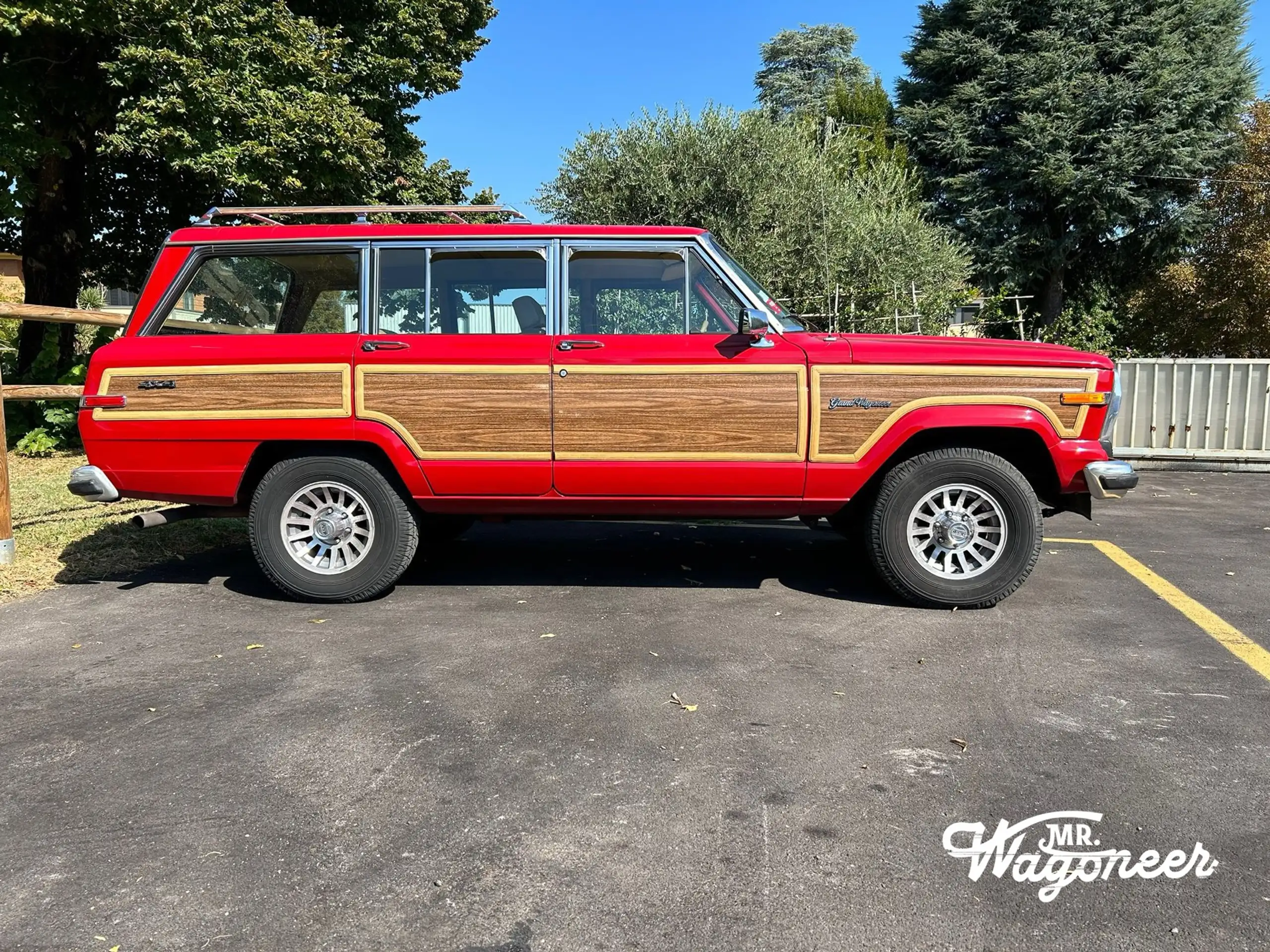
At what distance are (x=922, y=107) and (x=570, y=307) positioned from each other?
24.7m

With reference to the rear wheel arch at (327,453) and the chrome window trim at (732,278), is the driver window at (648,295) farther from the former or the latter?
the rear wheel arch at (327,453)

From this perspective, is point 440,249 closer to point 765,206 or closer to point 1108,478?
point 1108,478

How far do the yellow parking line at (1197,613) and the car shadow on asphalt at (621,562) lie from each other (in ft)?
5.17

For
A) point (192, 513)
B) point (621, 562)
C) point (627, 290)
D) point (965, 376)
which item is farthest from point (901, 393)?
point (192, 513)

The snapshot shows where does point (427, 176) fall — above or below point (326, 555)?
above

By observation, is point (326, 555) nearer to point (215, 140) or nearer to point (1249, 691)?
point (1249, 691)

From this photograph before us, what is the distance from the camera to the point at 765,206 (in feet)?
50.4

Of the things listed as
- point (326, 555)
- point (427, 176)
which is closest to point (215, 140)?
A: point (427, 176)

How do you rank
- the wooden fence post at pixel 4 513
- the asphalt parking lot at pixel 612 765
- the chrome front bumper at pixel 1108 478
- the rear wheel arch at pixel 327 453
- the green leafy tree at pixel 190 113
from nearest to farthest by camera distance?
the asphalt parking lot at pixel 612 765
the chrome front bumper at pixel 1108 478
the rear wheel arch at pixel 327 453
the wooden fence post at pixel 4 513
the green leafy tree at pixel 190 113

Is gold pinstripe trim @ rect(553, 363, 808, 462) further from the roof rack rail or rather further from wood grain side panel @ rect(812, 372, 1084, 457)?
the roof rack rail

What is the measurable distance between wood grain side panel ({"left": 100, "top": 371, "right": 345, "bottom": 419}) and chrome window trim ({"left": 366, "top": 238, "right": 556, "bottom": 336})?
423 millimetres

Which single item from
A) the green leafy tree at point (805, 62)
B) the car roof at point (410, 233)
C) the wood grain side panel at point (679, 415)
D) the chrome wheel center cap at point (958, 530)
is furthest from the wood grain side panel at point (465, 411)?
the green leafy tree at point (805, 62)

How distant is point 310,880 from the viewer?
2.42 meters

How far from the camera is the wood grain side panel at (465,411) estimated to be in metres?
4.94
